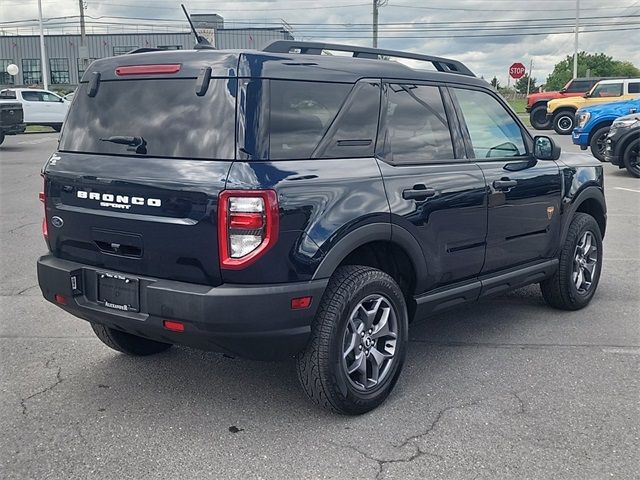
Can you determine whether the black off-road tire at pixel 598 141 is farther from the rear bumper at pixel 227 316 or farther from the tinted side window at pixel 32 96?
the tinted side window at pixel 32 96

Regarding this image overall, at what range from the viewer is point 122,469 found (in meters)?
3.14

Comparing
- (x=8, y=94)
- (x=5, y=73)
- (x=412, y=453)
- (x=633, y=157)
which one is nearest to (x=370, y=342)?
(x=412, y=453)

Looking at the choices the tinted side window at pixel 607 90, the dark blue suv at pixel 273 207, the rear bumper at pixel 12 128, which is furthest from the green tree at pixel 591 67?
the dark blue suv at pixel 273 207

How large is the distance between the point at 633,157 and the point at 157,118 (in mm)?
12938

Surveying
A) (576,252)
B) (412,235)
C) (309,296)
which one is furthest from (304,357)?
(576,252)

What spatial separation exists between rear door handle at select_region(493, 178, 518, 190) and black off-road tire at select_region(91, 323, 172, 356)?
2459mm

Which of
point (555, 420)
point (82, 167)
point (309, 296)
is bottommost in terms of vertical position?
point (555, 420)

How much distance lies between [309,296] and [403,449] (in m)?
0.87

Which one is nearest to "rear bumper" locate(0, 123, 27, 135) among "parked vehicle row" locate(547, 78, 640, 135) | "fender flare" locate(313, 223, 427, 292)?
"parked vehicle row" locate(547, 78, 640, 135)

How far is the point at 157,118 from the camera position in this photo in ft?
11.6

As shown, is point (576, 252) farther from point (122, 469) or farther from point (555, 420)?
point (122, 469)

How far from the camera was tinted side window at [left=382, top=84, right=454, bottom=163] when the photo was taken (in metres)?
3.97

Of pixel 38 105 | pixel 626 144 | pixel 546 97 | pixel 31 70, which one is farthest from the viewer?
pixel 31 70

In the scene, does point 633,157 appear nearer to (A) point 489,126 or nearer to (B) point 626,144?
(B) point 626,144
